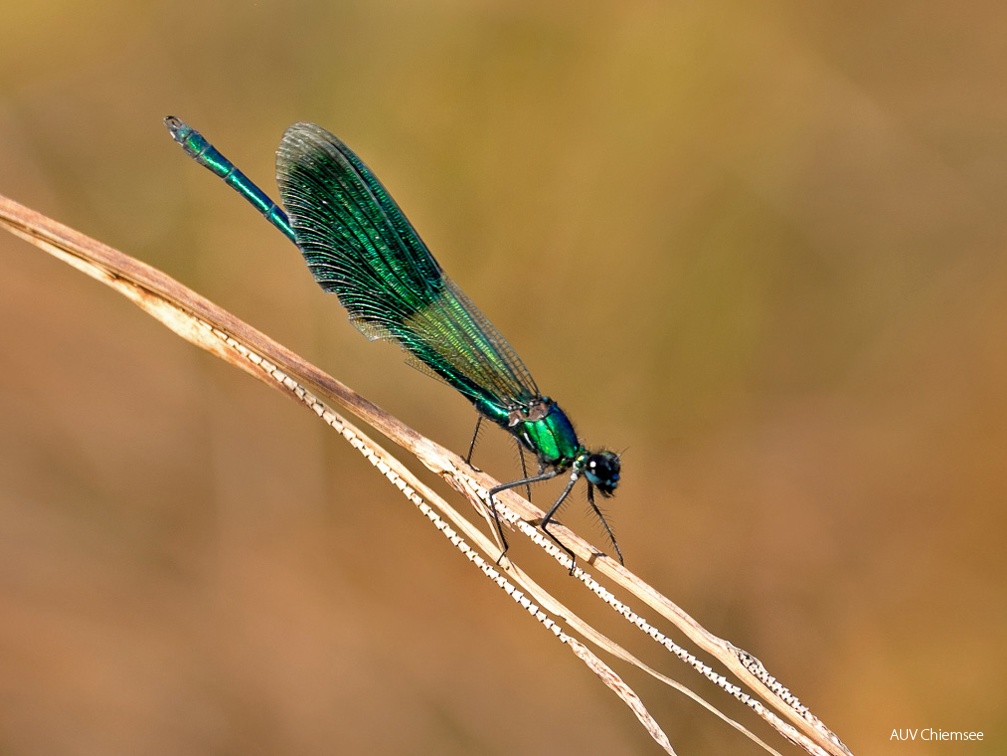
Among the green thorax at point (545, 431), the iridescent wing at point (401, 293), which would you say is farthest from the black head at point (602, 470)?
the iridescent wing at point (401, 293)

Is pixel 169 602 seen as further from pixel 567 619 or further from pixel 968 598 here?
pixel 968 598

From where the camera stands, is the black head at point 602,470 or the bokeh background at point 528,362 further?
the bokeh background at point 528,362

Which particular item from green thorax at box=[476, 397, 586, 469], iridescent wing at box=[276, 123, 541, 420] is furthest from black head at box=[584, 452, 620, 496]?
iridescent wing at box=[276, 123, 541, 420]

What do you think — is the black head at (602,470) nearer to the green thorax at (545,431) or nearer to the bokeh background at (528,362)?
the green thorax at (545,431)

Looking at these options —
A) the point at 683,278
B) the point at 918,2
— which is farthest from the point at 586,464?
the point at 918,2

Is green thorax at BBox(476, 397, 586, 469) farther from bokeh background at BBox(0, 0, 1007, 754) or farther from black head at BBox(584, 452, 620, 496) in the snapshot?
bokeh background at BBox(0, 0, 1007, 754)

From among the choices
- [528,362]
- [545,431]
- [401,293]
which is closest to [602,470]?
[545,431]
